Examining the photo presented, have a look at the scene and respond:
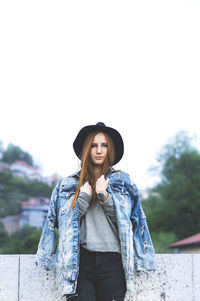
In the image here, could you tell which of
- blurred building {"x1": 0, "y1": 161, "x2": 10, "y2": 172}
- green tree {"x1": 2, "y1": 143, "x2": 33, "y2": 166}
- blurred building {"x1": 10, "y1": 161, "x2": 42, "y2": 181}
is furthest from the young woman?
green tree {"x1": 2, "y1": 143, "x2": 33, "y2": 166}

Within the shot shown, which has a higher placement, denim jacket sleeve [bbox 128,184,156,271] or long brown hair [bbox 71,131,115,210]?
long brown hair [bbox 71,131,115,210]

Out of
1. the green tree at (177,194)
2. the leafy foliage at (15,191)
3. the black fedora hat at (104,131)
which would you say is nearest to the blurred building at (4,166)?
the leafy foliage at (15,191)

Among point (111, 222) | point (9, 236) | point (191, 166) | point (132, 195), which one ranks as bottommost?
point (111, 222)

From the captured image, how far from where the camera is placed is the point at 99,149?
11.0ft

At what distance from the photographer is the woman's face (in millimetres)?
3367

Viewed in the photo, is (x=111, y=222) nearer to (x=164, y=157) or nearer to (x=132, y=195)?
(x=132, y=195)

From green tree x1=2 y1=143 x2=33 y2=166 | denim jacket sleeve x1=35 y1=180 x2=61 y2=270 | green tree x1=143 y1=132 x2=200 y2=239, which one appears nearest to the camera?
denim jacket sleeve x1=35 y1=180 x2=61 y2=270

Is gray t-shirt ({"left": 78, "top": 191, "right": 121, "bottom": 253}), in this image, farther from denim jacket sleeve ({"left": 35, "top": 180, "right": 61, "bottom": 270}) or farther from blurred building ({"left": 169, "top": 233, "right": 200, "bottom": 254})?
blurred building ({"left": 169, "top": 233, "right": 200, "bottom": 254})

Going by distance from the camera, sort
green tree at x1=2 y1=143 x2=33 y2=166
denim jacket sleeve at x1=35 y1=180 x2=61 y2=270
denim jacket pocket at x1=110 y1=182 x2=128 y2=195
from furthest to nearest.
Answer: green tree at x1=2 y1=143 x2=33 y2=166, denim jacket pocket at x1=110 y1=182 x2=128 y2=195, denim jacket sleeve at x1=35 y1=180 x2=61 y2=270

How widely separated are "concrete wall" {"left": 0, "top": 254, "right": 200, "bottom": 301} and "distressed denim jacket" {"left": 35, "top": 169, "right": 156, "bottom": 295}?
0.23 meters

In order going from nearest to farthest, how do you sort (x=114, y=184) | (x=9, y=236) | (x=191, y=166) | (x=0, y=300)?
(x=114, y=184), (x=0, y=300), (x=191, y=166), (x=9, y=236)

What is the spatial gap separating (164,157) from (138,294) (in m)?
47.8

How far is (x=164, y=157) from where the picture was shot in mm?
50906

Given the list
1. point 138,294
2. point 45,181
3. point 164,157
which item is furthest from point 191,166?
point 138,294
